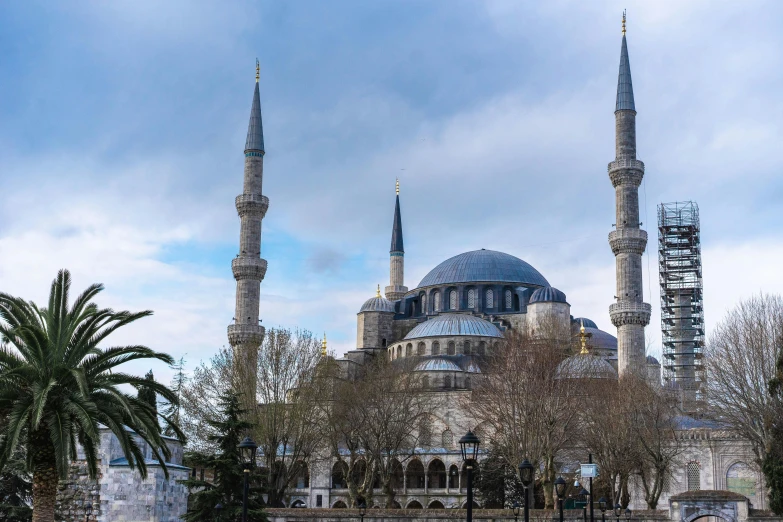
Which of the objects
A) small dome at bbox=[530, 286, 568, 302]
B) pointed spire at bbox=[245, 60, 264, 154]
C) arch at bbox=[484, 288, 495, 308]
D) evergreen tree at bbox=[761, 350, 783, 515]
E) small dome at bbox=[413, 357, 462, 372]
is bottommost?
evergreen tree at bbox=[761, 350, 783, 515]

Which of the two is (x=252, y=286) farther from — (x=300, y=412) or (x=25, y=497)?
(x=25, y=497)

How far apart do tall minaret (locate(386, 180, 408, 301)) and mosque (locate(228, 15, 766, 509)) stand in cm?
414

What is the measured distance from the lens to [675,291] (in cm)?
6500

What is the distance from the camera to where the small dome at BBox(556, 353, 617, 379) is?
4169cm

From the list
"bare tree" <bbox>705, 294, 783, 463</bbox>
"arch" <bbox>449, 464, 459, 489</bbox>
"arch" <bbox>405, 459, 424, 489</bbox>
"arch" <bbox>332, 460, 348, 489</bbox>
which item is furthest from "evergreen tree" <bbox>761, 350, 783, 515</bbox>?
"arch" <bbox>332, 460, 348, 489</bbox>

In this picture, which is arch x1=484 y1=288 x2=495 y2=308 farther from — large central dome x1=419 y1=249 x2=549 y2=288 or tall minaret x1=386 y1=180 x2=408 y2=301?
tall minaret x1=386 y1=180 x2=408 y2=301

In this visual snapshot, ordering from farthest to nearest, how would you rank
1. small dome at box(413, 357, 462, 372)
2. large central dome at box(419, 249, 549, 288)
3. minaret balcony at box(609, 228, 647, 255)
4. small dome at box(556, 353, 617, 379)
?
large central dome at box(419, 249, 549, 288) → small dome at box(413, 357, 462, 372) → minaret balcony at box(609, 228, 647, 255) → small dome at box(556, 353, 617, 379)

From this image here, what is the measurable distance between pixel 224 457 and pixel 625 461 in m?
17.7

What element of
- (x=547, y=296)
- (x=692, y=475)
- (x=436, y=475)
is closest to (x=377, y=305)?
(x=547, y=296)

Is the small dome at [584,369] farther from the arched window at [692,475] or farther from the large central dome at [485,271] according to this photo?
the large central dome at [485,271]

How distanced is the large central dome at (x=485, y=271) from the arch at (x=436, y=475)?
18.4m

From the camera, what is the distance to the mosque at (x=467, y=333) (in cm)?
4609

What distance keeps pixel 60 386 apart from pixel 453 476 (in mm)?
37638

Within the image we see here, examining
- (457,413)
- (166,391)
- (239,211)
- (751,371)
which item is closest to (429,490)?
(457,413)
